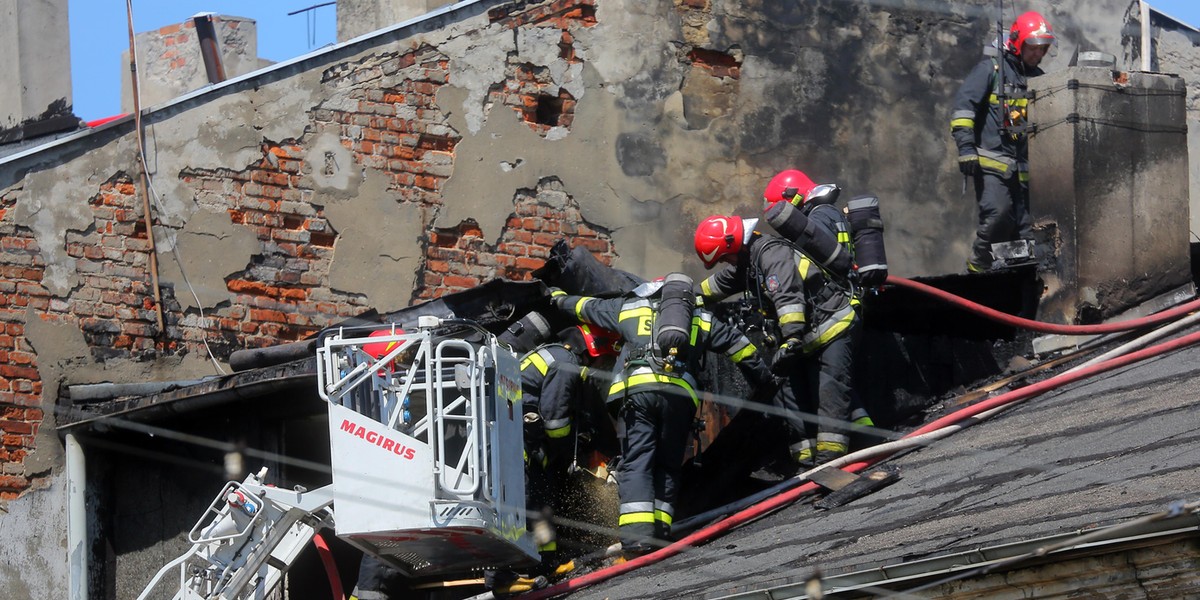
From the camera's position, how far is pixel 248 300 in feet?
37.1

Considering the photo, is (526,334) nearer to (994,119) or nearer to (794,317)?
(794,317)

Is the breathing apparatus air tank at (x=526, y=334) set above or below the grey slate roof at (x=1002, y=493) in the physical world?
above

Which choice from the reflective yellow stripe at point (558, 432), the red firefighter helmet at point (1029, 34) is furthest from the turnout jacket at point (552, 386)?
the red firefighter helmet at point (1029, 34)

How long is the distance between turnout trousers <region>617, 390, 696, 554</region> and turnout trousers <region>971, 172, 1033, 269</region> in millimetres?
3360

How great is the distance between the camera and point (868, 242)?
10141 millimetres

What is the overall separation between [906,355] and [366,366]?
3.94 metres

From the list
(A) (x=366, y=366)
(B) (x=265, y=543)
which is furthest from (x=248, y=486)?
(A) (x=366, y=366)

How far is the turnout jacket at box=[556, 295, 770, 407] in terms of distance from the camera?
29.7ft

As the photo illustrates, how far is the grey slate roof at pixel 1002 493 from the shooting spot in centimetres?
584

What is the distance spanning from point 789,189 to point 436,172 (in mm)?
2853

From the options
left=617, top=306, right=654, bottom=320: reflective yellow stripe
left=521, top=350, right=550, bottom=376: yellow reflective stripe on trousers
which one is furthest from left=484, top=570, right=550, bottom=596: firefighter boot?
left=617, top=306, right=654, bottom=320: reflective yellow stripe

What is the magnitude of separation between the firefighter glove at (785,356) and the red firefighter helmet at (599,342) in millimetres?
976

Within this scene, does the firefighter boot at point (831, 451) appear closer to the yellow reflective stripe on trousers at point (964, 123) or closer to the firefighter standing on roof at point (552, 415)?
the firefighter standing on roof at point (552, 415)

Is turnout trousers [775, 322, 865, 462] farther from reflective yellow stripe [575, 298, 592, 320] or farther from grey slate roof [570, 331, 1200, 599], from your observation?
reflective yellow stripe [575, 298, 592, 320]
